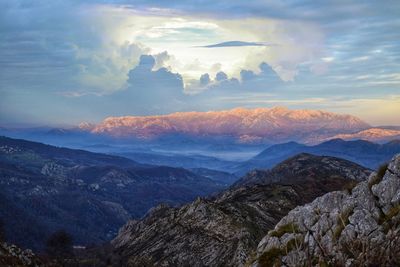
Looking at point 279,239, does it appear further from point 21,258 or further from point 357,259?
point 21,258

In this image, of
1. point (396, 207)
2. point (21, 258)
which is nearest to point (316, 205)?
point (396, 207)

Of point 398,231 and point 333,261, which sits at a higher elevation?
point 398,231

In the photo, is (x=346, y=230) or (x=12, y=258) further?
(x=12, y=258)

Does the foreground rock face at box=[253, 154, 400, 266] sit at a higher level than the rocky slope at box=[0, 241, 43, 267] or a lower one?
higher

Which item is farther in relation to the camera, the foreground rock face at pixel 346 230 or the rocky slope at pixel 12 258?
the rocky slope at pixel 12 258

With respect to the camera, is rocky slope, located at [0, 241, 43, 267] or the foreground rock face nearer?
the foreground rock face

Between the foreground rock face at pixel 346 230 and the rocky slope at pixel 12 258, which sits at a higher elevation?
the foreground rock face at pixel 346 230

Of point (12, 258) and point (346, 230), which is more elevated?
point (346, 230)

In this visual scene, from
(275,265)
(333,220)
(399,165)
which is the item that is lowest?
(275,265)
